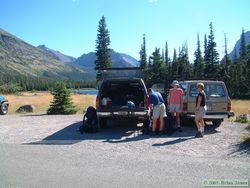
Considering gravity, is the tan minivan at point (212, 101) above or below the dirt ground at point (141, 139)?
above

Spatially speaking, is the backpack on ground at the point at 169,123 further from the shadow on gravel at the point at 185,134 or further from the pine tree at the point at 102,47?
the pine tree at the point at 102,47

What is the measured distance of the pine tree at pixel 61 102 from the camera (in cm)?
2416

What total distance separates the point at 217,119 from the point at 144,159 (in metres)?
6.59

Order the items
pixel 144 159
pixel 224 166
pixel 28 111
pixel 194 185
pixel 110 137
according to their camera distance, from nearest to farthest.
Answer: pixel 194 185
pixel 224 166
pixel 144 159
pixel 110 137
pixel 28 111

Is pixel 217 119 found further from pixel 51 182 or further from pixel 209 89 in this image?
pixel 51 182

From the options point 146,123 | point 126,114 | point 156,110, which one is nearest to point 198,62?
point 146,123

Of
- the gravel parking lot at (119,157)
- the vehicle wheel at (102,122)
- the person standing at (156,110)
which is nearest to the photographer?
the gravel parking lot at (119,157)

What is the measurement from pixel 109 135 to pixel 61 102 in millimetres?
12436

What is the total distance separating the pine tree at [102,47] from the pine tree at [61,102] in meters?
31.0

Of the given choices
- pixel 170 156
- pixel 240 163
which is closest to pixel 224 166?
pixel 240 163

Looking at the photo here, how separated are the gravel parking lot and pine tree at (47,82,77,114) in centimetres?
1034

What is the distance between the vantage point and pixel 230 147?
33.0ft

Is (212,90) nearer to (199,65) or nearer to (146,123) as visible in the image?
(146,123)

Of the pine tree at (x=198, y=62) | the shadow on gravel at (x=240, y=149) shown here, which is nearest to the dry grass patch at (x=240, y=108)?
the shadow on gravel at (x=240, y=149)
